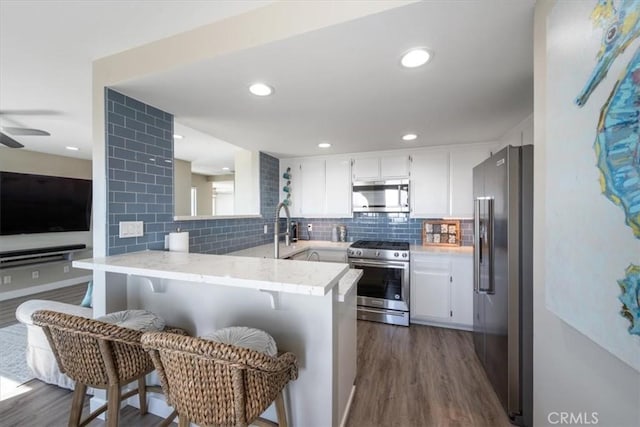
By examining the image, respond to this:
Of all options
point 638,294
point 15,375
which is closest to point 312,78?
point 638,294

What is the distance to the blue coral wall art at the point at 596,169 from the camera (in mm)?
552

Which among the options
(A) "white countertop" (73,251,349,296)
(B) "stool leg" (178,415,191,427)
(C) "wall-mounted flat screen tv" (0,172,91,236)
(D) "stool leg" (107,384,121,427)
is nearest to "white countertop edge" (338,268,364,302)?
(A) "white countertop" (73,251,349,296)

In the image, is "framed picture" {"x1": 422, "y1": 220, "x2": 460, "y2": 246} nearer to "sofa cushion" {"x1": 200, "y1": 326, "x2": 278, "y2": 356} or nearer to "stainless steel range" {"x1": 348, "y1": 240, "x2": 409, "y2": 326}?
"stainless steel range" {"x1": 348, "y1": 240, "x2": 409, "y2": 326}

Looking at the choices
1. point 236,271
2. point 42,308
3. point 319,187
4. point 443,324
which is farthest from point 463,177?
point 42,308

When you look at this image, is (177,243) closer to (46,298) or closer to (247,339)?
(247,339)

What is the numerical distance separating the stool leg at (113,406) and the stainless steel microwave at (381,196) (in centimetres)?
Answer: 293

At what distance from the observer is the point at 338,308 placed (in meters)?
1.37

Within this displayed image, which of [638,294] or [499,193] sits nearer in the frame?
[638,294]

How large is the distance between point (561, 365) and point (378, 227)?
282cm

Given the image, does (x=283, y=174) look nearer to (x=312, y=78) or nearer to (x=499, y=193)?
(x=312, y=78)

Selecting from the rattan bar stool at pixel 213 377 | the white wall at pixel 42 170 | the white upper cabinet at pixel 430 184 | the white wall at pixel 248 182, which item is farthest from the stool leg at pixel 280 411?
the white wall at pixel 42 170

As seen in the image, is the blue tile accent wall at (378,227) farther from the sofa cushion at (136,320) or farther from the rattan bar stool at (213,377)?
the rattan bar stool at (213,377)

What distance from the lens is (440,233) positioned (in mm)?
3434

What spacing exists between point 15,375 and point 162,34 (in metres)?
2.96
